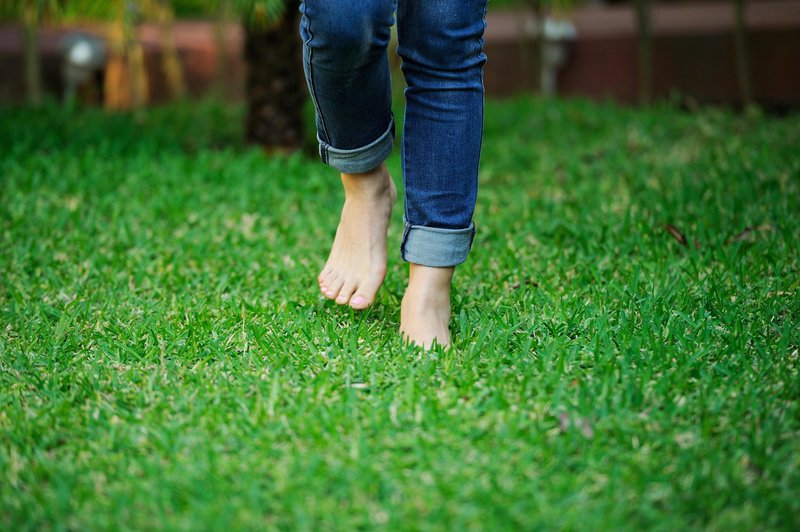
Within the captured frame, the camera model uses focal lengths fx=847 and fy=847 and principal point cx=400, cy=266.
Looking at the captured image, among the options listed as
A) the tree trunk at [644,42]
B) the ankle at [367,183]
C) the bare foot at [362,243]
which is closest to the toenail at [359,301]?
the bare foot at [362,243]

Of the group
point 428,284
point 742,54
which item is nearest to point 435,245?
point 428,284

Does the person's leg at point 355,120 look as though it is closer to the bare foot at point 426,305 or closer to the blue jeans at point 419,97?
the blue jeans at point 419,97

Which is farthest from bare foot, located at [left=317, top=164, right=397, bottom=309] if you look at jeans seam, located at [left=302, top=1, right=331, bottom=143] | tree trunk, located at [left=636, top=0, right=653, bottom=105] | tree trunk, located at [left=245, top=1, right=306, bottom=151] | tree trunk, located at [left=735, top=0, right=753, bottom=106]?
tree trunk, located at [left=735, top=0, right=753, bottom=106]

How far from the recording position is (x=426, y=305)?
70.9 inches

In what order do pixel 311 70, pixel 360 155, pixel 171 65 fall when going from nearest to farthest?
1. pixel 311 70
2. pixel 360 155
3. pixel 171 65

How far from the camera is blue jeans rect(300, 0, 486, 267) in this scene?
1.62 metres

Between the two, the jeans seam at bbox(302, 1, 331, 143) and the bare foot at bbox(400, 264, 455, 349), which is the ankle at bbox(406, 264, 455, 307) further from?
the jeans seam at bbox(302, 1, 331, 143)

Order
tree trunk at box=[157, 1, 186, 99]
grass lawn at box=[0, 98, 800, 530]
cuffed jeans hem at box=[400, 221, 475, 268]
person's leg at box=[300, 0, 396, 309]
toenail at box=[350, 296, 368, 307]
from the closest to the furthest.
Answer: grass lawn at box=[0, 98, 800, 530] < person's leg at box=[300, 0, 396, 309] < cuffed jeans hem at box=[400, 221, 475, 268] < toenail at box=[350, 296, 368, 307] < tree trunk at box=[157, 1, 186, 99]

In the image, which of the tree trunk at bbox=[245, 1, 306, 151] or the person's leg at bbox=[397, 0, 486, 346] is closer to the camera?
the person's leg at bbox=[397, 0, 486, 346]

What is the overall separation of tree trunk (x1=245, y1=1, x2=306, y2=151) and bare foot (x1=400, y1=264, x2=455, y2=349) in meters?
2.56

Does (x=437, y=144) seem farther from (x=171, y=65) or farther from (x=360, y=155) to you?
(x=171, y=65)

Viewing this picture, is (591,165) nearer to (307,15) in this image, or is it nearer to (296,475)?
(307,15)

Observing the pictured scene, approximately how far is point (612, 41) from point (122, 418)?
588 cm

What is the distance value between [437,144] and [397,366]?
46 centimetres
